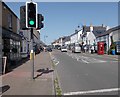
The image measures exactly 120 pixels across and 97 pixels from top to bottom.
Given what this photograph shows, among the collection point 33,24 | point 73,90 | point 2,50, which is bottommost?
point 73,90

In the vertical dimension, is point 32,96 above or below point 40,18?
below

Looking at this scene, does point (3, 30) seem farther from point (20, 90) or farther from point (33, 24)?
point (20, 90)

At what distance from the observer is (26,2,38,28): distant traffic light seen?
13.9 m

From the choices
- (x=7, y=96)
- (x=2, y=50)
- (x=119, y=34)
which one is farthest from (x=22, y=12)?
(x=119, y=34)

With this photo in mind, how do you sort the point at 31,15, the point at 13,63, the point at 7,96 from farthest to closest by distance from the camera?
1. the point at 13,63
2. the point at 31,15
3. the point at 7,96

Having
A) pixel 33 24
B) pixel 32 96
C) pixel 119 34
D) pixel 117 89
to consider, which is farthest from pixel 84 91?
pixel 119 34

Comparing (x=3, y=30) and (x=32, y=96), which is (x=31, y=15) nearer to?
(x=32, y=96)

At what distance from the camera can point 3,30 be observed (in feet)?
67.0

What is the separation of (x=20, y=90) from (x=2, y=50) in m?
9.97

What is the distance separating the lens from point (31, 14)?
13969 mm

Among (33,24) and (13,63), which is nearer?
(33,24)

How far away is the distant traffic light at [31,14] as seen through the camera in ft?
45.6

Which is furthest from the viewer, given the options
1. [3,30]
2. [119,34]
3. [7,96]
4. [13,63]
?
[119,34]

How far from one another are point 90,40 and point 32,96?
303 ft
